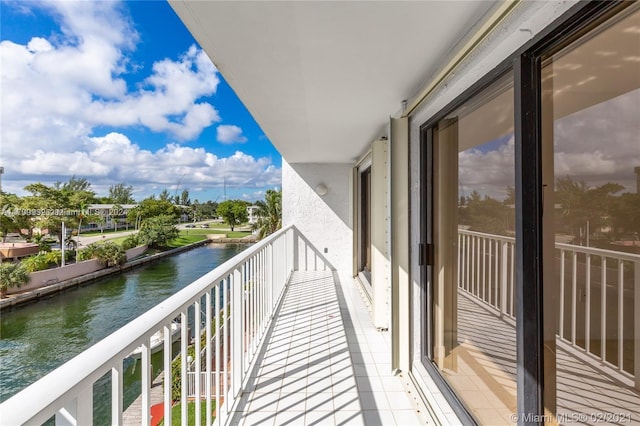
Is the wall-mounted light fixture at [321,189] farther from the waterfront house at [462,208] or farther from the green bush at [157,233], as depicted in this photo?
the green bush at [157,233]

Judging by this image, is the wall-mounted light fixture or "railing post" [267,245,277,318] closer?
"railing post" [267,245,277,318]

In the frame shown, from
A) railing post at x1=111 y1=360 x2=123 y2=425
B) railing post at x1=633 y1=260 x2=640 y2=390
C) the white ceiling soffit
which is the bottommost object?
railing post at x1=111 y1=360 x2=123 y2=425

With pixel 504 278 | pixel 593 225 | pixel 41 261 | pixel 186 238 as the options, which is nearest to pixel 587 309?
pixel 593 225

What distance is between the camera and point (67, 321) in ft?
18.7

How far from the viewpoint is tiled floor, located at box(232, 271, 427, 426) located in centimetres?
204

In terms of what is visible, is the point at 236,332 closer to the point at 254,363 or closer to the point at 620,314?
the point at 254,363

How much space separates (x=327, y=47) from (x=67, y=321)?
6.53 meters

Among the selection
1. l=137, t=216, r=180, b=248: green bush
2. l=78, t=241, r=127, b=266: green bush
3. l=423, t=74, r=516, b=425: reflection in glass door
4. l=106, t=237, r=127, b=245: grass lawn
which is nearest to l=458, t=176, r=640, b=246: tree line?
l=423, t=74, r=516, b=425: reflection in glass door

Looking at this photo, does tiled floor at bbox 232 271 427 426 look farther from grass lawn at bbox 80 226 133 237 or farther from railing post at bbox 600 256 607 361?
grass lawn at bbox 80 226 133 237

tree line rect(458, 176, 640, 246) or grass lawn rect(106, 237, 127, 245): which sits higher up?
tree line rect(458, 176, 640, 246)

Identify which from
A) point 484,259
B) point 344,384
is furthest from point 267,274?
point 484,259

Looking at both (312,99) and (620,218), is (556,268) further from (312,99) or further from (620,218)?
(312,99)

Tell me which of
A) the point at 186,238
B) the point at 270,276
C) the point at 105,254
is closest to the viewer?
the point at 270,276

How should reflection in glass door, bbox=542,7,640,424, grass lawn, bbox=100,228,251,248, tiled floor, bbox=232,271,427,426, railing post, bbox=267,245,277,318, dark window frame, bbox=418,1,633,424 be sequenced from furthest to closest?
grass lawn, bbox=100,228,251,248, railing post, bbox=267,245,277,318, tiled floor, bbox=232,271,427,426, dark window frame, bbox=418,1,633,424, reflection in glass door, bbox=542,7,640,424
